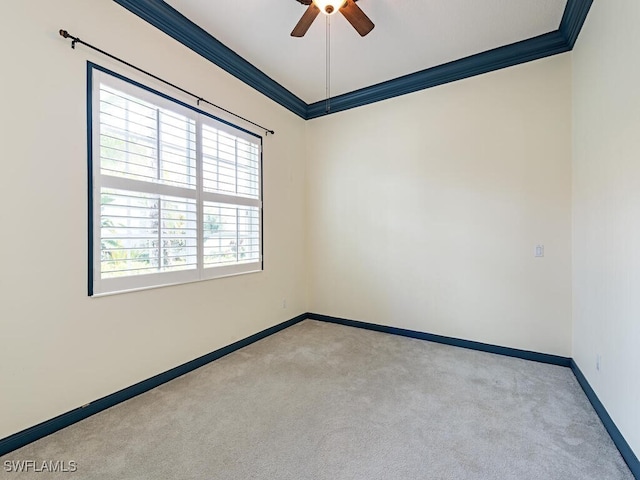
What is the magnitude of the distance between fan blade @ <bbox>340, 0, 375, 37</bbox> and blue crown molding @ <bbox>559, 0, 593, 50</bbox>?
1.63 metres

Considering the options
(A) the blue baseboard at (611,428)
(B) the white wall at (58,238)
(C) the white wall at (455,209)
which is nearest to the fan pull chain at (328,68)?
(C) the white wall at (455,209)

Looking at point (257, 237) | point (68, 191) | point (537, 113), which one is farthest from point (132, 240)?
point (537, 113)

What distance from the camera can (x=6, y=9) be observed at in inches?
66.4

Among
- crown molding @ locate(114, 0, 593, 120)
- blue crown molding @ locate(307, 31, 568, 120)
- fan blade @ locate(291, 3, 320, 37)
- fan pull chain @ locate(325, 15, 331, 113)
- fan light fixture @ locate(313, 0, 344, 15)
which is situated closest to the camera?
fan light fixture @ locate(313, 0, 344, 15)

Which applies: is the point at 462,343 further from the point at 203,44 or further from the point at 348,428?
the point at 203,44

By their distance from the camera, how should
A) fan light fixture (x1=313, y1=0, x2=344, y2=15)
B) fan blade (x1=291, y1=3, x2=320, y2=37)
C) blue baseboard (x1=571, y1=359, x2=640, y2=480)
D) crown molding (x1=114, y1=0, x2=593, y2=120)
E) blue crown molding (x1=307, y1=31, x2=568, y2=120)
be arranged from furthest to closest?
1. blue crown molding (x1=307, y1=31, x2=568, y2=120)
2. crown molding (x1=114, y1=0, x2=593, y2=120)
3. fan blade (x1=291, y1=3, x2=320, y2=37)
4. fan light fixture (x1=313, y1=0, x2=344, y2=15)
5. blue baseboard (x1=571, y1=359, x2=640, y2=480)

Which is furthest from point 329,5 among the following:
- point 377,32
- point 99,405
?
point 99,405

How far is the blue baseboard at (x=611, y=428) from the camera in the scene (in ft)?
5.00

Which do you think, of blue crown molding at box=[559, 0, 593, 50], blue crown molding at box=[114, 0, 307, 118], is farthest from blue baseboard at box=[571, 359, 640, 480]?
blue crown molding at box=[114, 0, 307, 118]

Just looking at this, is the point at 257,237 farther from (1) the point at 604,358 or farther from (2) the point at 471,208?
(1) the point at 604,358

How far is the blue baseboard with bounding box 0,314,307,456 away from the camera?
1.71 metres

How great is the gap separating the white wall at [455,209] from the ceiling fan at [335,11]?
1509 mm

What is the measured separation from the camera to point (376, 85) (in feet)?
12.0

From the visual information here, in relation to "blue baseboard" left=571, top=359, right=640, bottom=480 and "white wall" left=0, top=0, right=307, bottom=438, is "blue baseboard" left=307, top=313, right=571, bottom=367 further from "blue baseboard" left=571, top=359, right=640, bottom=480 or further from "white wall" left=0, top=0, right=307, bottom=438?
"white wall" left=0, top=0, right=307, bottom=438
